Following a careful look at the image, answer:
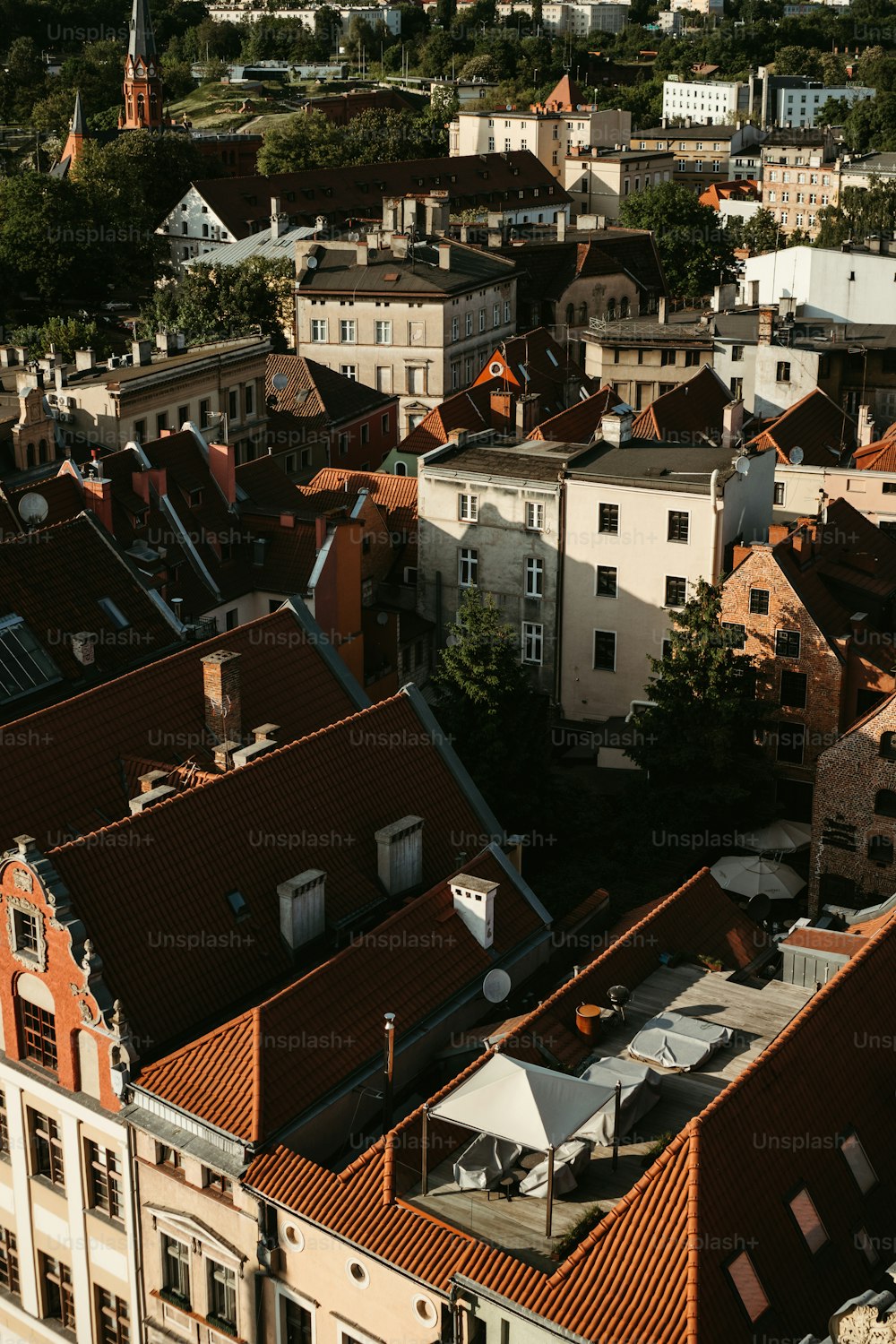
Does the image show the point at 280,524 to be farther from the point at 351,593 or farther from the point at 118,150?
the point at 118,150

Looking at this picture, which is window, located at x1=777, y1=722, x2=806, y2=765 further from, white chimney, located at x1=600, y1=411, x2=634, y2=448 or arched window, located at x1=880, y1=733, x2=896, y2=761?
white chimney, located at x1=600, y1=411, x2=634, y2=448

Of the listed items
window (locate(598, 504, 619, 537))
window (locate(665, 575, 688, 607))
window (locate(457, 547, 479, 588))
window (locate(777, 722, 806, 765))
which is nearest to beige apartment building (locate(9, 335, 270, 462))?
window (locate(457, 547, 479, 588))

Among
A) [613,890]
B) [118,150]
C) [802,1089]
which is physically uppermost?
[118,150]

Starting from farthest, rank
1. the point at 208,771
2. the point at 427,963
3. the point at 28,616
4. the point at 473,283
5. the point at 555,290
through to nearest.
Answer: the point at 555,290, the point at 473,283, the point at 28,616, the point at 208,771, the point at 427,963

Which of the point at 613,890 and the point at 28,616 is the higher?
the point at 28,616

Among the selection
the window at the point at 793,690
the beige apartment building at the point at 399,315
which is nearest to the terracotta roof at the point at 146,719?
the window at the point at 793,690

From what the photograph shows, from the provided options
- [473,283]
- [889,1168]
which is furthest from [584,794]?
[473,283]

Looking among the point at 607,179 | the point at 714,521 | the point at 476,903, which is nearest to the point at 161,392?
the point at 714,521
